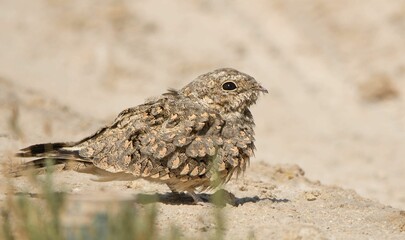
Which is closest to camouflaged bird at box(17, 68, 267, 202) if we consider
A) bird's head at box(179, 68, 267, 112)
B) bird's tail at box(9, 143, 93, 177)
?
bird's tail at box(9, 143, 93, 177)

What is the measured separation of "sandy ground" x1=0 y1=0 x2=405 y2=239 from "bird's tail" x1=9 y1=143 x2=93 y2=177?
187cm

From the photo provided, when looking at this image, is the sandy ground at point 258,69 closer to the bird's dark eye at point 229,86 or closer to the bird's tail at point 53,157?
the bird's dark eye at point 229,86

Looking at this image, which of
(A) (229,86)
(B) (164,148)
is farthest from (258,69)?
(B) (164,148)

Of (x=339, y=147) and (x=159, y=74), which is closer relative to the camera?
(x=339, y=147)

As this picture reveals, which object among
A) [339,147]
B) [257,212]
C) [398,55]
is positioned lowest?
[257,212]

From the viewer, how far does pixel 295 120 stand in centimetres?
Result: 1312

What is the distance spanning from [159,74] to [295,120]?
97.7 inches

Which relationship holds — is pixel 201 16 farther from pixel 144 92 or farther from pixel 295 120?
pixel 295 120

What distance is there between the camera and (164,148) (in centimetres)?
684

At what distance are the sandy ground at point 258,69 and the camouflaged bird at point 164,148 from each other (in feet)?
5.13

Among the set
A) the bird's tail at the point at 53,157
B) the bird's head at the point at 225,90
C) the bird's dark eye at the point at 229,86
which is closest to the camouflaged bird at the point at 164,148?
the bird's tail at the point at 53,157

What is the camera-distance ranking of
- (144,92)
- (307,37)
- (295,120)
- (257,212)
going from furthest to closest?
1. (307,37)
2. (144,92)
3. (295,120)
4. (257,212)

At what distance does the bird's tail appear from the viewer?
6637mm

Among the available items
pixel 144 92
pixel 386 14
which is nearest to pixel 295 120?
pixel 144 92
